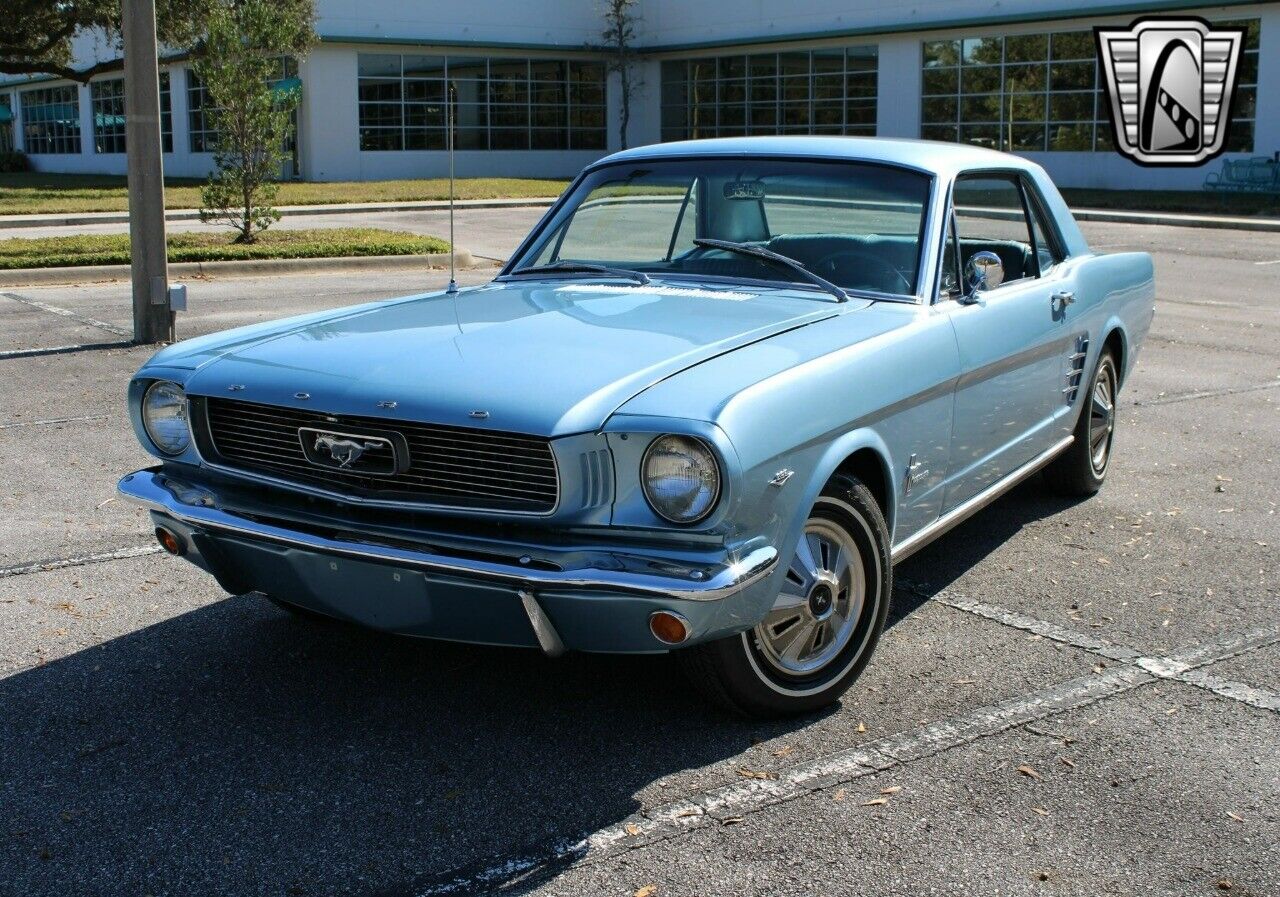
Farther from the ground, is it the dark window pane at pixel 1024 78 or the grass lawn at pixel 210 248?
the dark window pane at pixel 1024 78

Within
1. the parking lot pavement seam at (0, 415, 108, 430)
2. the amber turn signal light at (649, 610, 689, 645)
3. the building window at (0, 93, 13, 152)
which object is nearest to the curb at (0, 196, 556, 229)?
the parking lot pavement seam at (0, 415, 108, 430)

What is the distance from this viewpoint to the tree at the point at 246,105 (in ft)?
58.7

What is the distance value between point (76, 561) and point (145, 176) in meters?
6.53

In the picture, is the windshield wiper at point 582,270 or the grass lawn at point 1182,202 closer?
the windshield wiper at point 582,270

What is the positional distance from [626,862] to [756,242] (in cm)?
254

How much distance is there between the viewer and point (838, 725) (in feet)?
13.5

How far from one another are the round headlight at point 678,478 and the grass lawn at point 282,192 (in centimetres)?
2413

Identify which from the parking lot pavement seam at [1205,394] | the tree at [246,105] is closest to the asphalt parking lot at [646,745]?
the parking lot pavement seam at [1205,394]

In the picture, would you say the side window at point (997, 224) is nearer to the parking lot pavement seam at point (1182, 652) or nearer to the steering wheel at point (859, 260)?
the steering wheel at point (859, 260)

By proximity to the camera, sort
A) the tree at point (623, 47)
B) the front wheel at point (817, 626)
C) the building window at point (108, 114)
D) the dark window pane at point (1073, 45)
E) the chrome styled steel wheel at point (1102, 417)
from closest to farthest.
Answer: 1. the front wheel at point (817, 626)
2. the chrome styled steel wheel at point (1102, 417)
3. the dark window pane at point (1073, 45)
4. the tree at point (623, 47)
5. the building window at point (108, 114)

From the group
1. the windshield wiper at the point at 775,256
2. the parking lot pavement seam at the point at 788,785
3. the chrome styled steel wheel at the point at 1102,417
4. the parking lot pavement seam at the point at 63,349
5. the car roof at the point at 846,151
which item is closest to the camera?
the parking lot pavement seam at the point at 788,785

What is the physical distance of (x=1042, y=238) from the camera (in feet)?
20.1

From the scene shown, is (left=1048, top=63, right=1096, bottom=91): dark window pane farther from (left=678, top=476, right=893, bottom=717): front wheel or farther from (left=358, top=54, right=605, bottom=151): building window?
(left=678, top=476, right=893, bottom=717): front wheel

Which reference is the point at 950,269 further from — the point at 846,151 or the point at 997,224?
the point at 997,224
